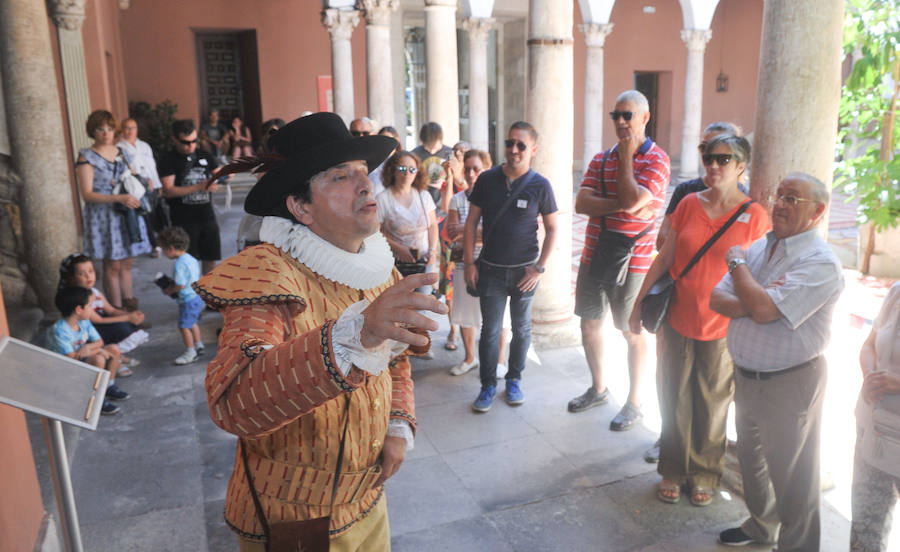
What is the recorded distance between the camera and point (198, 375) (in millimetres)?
5066

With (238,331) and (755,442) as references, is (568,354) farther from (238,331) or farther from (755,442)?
(238,331)

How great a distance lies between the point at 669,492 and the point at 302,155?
8.50ft

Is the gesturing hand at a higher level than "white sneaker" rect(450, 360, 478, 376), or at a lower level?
higher

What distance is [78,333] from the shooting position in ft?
14.3

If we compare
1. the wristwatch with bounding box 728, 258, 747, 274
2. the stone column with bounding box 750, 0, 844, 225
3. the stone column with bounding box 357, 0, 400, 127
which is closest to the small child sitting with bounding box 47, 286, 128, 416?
the wristwatch with bounding box 728, 258, 747, 274

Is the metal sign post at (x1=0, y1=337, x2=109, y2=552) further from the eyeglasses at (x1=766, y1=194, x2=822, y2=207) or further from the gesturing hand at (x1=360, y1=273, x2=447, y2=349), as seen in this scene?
the eyeglasses at (x1=766, y1=194, x2=822, y2=207)

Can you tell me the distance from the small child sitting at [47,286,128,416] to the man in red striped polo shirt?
9.78ft

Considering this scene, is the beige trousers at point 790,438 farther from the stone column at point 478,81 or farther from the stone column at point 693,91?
the stone column at point 693,91

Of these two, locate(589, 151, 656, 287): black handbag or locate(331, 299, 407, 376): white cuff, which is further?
locate(589, 151, 656, 287): black handbag

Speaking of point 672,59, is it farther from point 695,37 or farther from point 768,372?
point 768,372

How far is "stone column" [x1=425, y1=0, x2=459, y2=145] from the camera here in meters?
7.84

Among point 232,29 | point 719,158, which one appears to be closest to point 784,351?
point 719,158

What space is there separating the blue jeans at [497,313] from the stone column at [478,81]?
10.0m

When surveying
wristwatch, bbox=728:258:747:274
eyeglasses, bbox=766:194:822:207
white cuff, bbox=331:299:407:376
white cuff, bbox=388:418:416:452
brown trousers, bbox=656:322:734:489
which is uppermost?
eyeglasses, bbox=766:194:822:207
